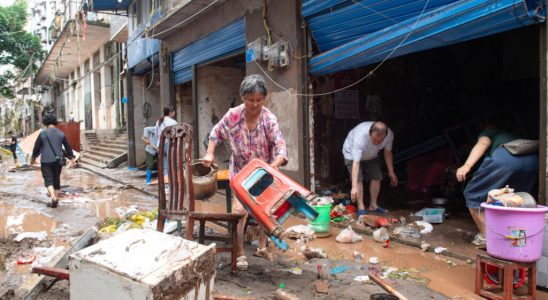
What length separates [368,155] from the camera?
6062 mm

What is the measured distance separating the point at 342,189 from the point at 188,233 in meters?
4.43

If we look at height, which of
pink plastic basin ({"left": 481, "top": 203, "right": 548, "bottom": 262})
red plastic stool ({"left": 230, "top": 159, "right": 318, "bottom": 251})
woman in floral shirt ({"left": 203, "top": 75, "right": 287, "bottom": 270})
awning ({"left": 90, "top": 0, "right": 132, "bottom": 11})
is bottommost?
pink plastic basin ({"left": 481, "top": 203, "right": 548, "bottom": 262})

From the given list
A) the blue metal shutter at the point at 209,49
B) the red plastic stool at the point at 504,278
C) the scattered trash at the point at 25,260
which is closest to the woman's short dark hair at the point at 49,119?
the blue metal shutter at the point at 209,49

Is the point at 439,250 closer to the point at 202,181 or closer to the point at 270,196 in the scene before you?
the point at 270,196

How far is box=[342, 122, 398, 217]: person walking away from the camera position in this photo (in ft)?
18.5

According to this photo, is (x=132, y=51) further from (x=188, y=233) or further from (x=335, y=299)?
(x=335, y=299)

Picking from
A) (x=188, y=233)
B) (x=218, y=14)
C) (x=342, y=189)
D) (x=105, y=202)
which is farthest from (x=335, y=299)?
(x=218, y=14)

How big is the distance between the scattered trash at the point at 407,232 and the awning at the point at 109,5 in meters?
14.5

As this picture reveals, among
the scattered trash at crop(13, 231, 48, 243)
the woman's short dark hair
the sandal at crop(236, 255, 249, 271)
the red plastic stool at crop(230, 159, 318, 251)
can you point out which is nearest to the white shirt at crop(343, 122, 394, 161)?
the sandal at crop(236, 255, 249, 271)

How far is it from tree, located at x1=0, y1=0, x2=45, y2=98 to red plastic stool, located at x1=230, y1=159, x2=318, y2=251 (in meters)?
31.2

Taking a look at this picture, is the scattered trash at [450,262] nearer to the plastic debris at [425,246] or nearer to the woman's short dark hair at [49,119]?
the plastic debris at [425,246]

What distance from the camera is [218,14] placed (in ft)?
30.7

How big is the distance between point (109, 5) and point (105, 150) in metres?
6.33

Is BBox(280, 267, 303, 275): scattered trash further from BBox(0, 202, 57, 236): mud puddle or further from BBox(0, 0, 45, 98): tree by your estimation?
BBox(0, 0, 45, 98): tree
